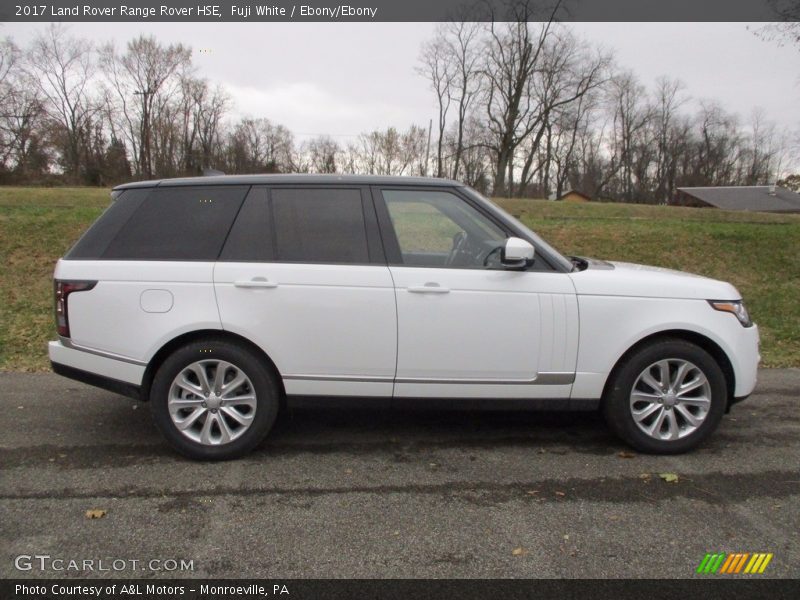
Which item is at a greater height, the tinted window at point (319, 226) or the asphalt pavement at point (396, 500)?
the tinted window at point (319, 226)

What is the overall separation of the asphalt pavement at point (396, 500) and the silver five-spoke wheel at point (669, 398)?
0.72 feet

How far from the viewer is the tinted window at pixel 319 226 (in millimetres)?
3779

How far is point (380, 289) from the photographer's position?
12.1ft

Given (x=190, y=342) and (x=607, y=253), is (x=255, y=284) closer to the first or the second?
(x=190, y=342)

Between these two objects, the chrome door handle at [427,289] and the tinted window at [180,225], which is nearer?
the chrome door handle at [427,289]

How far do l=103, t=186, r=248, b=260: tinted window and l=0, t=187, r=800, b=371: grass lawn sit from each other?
336cm

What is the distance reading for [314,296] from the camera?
3666 mm

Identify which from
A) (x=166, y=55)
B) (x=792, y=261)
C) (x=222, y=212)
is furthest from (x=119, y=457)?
(x=166, y=55)

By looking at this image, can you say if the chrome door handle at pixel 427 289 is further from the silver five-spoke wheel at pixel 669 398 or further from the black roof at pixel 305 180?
the silver five-spoke wheel at pixel 669 398

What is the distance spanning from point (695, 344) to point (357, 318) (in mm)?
2307

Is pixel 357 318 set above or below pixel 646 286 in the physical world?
below

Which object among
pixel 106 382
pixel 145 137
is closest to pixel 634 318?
pixel 106 382
